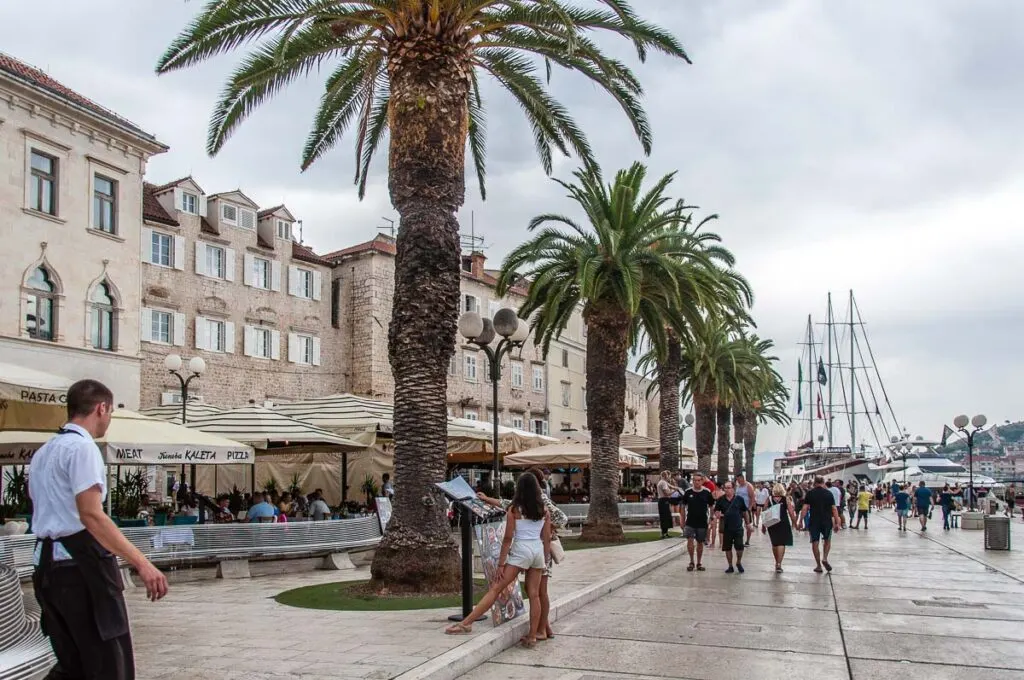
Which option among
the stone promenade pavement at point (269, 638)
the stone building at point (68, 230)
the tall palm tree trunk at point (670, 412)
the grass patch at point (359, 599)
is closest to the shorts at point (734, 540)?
the stone promenade pavement at point (269, 638)

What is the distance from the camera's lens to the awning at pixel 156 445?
1428cm

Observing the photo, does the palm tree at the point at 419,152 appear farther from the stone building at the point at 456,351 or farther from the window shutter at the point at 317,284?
the window shutter at the point at 317,284

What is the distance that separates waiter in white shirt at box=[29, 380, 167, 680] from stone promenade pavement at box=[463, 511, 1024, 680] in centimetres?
446

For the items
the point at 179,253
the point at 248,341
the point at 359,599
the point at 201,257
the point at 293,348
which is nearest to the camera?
the point at 359,599

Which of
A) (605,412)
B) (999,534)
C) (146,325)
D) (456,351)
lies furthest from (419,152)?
(456,351)

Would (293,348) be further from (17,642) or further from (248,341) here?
(17,642)

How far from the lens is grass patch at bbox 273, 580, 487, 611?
11898mm

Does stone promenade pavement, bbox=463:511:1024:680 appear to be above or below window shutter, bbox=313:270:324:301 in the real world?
below

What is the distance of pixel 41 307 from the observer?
29922mm

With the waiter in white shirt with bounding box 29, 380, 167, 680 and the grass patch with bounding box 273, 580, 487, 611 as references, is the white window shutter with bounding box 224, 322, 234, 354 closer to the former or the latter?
the grass patch with bounding box 273, 580, 487, 611

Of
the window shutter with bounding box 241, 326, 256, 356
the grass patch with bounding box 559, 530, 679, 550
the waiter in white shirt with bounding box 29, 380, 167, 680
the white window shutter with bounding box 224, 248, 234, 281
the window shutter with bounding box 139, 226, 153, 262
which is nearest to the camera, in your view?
the waiter in white shirt with bounding box 29, 380, 167, 680

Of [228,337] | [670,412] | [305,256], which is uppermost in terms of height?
[305,256]

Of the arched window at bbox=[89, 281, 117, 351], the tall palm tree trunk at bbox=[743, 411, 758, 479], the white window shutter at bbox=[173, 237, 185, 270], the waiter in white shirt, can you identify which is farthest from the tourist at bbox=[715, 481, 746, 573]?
the tall palm tree trunk at bbox=[743, 411, 758, 479]

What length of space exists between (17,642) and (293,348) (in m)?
→ 39.7
